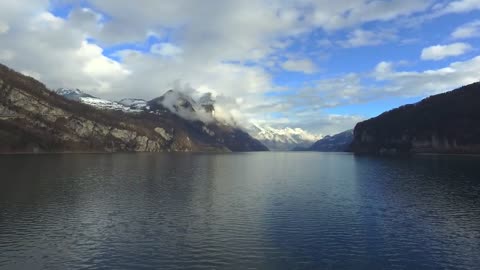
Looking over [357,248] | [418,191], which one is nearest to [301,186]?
[418,191]

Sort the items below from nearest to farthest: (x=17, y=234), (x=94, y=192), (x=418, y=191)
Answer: (x=17, y=234) < (x=94, y=192) < (x=418, y=191)

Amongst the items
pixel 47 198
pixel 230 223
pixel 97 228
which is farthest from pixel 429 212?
pixel 47 198

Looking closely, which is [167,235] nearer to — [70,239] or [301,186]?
[70,239]

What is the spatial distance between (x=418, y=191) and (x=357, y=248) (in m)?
56.7

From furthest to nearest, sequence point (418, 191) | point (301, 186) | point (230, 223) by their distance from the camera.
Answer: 1. point (301, 186)
2. point (418, 191)
3. point (230, 223)

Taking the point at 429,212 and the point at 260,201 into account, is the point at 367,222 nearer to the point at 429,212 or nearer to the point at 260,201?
the point at 429,212

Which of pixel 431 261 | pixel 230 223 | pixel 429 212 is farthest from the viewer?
pixel 429 212

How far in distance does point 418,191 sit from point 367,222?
139 ft

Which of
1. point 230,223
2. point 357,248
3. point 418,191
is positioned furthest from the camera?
point 418,191

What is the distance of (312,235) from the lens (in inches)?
1992

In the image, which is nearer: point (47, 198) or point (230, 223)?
point (230, 223)

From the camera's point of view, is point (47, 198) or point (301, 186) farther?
point (301, 186)

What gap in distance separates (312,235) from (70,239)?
2911 centimetres

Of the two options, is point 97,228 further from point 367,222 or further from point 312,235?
point 367,222
